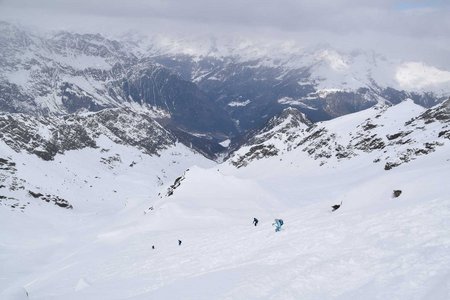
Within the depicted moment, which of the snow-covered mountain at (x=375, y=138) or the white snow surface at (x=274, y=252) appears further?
the snow-covered mountain at (x=375, y=138)

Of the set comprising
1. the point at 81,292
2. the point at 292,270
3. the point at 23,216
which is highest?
the point at 23,216

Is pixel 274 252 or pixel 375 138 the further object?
pixel 375 138

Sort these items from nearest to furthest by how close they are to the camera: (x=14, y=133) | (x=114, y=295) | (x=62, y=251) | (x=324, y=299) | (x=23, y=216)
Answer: (x=324, y=299)
(x=114, y=295)
(x=62, y=251)
(x=23, y=216)
(x=14, y=133)

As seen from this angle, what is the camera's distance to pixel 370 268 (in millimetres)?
21688

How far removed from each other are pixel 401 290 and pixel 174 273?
17603mm

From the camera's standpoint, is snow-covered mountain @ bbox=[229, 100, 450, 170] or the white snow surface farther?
snow-covered mountain @ bbox=[229, 100, 450, 170]

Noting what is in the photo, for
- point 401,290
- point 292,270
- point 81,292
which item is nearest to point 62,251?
point 81,292

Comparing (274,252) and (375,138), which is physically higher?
(375,138)

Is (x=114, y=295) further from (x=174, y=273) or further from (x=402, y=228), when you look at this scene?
(x=402, y=228)

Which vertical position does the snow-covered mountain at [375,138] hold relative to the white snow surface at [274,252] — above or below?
above

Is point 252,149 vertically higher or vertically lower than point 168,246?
higher

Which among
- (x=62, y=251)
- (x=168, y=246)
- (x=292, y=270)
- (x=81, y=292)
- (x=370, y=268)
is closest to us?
(x=370, y=268)

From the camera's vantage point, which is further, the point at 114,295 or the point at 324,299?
the point at 114,295

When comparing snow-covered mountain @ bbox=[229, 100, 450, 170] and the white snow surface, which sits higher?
snow-covered mountain @ bbox=[229, 100, 450, 170]
